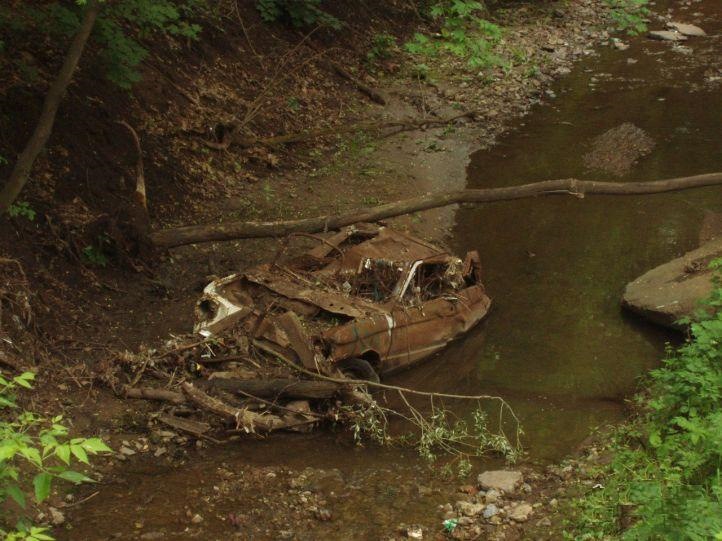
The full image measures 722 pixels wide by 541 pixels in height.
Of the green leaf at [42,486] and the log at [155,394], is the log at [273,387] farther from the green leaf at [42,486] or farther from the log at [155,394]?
the green leaf at [42,486]

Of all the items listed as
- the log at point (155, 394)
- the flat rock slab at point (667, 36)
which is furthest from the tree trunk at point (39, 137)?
the flat rock slab at point (667, 36)

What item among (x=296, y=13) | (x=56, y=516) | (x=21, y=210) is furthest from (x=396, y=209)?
(x=296, y=13)

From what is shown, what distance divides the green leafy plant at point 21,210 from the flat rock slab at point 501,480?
600 cm

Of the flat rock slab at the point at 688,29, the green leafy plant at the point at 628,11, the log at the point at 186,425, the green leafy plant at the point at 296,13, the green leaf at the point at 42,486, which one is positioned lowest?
the log at the point at 186,425

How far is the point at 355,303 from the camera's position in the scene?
9.94m

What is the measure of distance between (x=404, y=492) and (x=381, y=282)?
312 centimetres

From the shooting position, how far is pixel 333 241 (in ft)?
36.8

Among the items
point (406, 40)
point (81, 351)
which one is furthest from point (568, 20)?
point (81, 351)

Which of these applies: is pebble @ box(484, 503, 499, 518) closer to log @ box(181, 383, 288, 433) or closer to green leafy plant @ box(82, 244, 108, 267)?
log @ box(181, 383, 288, 433)

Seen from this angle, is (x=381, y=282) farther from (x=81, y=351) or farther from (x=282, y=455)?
(x=81, y=351)

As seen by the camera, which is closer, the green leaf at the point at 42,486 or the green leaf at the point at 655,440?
the green leaf at the point at 42,486

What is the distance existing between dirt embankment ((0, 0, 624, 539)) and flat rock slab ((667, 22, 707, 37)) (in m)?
3.53

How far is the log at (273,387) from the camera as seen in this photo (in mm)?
8852

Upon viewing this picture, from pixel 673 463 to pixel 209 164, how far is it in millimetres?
9078
